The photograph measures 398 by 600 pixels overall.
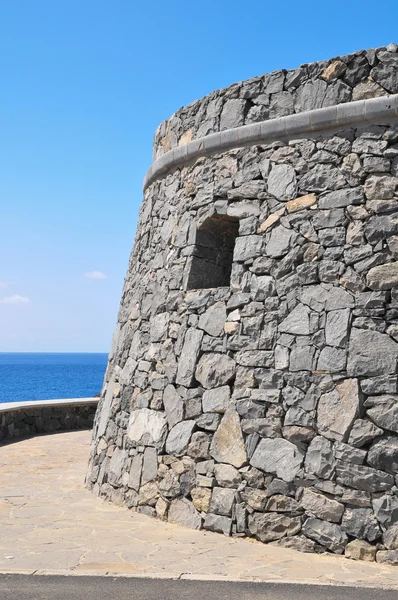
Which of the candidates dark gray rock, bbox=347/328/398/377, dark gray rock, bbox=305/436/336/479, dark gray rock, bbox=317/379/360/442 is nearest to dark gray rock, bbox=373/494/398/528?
dark gray rock, bbox=305/436/336/479

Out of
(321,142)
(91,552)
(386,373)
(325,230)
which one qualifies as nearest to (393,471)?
(386,373)

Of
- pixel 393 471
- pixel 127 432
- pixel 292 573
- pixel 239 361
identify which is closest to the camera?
pixel 292 573

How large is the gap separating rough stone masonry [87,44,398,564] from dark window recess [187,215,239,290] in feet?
0.06

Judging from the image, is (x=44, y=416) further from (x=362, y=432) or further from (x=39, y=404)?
(x=362, y=432)

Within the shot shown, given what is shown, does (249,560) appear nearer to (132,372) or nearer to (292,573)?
(292,573)

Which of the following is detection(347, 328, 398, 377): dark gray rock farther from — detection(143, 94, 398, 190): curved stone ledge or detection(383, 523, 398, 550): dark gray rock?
detection(143, 94, 398, 190): curved stone ledge

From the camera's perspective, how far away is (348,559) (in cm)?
613

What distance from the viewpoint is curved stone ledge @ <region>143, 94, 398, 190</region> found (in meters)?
6.71

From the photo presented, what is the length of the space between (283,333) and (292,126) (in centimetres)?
209

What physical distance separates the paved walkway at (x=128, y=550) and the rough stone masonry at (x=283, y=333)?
10.1 inches

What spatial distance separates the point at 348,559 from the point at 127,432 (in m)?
3.12

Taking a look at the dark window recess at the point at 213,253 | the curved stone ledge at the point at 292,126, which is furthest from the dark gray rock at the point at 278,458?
the curved stone ledge at the point at 292,126

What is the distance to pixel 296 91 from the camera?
734 cm

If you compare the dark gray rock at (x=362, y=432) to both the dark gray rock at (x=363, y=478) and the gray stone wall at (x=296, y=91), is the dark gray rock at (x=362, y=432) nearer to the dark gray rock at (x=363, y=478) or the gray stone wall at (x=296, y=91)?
the dark gray rock at (x=363, y=478)
